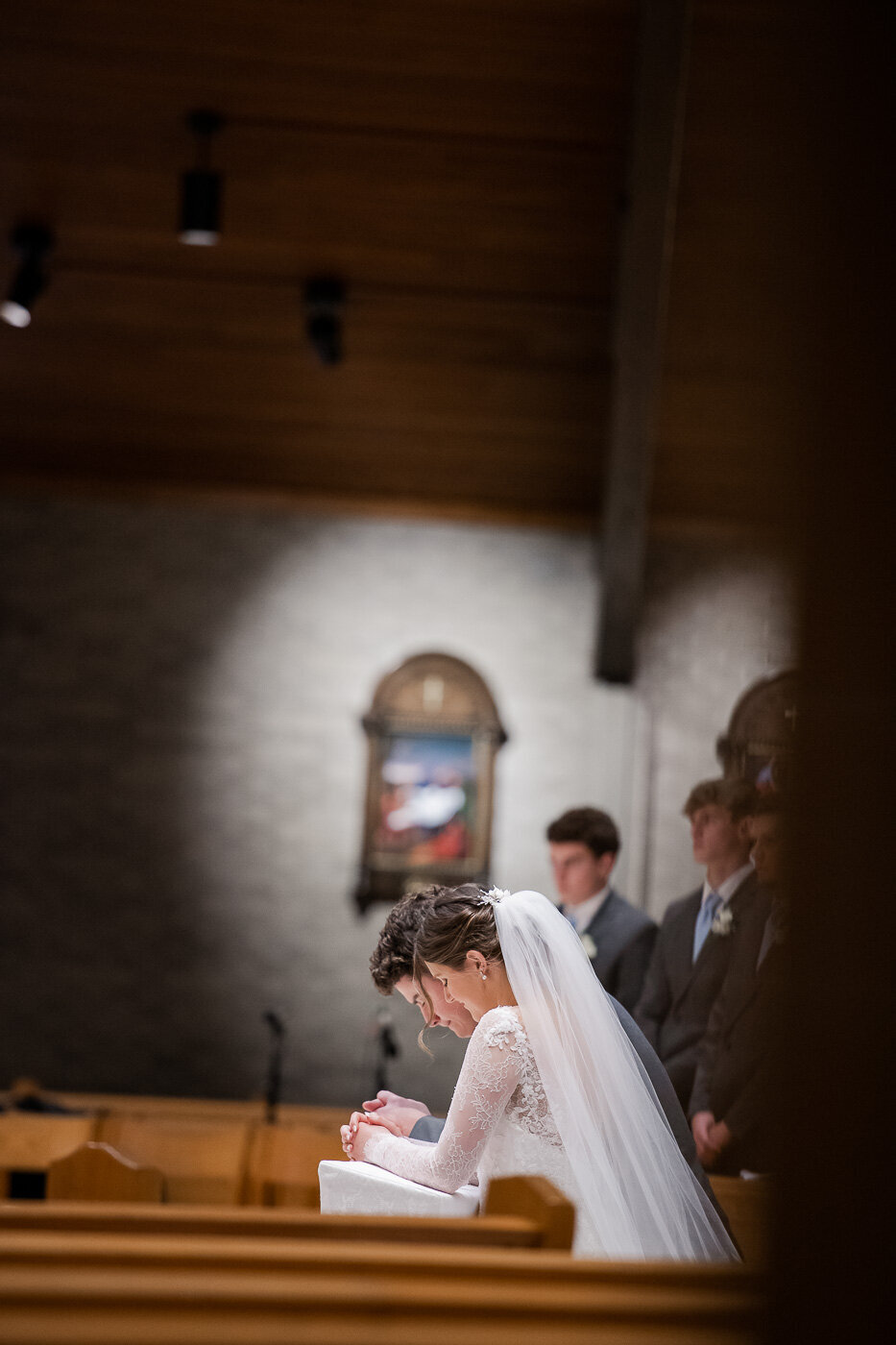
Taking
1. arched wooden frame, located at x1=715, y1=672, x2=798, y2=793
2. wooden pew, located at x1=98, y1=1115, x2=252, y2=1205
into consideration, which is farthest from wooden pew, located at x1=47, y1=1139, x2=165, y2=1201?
arched wooden frame, located at x1=715, y1=672, x2=798, y2=793

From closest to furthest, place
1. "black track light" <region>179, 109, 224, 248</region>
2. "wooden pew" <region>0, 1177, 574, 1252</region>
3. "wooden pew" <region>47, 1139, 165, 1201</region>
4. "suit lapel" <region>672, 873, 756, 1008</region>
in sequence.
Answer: "wooden pew" <region>0, 1177, 574, 1252</region> < "suit lapel" <region>672, 873, 756, 1008</region> < "wooden pew" <region>47, 1139, 165, 1201</region> < "black track light" <region>179, 109, 224, 248</region>

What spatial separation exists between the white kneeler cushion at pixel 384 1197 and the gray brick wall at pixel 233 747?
171 inches

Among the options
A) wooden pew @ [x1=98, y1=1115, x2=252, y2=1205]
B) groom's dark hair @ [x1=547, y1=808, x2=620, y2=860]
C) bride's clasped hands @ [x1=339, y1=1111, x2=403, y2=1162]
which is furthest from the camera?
wooden pew @ [x1=98, y1=1115, x2=252, y2=1205]

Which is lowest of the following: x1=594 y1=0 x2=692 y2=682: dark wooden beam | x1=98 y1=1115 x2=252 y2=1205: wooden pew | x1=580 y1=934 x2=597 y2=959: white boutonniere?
x1=98 y1=1115 x2=252 y2=1205: wooden pew

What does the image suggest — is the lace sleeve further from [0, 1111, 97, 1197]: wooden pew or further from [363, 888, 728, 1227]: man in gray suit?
[0, 1111, 97, 1197]: wooden pew

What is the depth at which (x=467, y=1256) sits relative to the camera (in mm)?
1196

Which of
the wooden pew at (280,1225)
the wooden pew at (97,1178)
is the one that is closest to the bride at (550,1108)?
the wooden pew at (280,1225)

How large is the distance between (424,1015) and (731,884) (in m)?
0.78

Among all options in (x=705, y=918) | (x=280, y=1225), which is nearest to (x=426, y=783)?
(x=705, y=918)

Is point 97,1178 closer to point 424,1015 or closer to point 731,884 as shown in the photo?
point 424,1015

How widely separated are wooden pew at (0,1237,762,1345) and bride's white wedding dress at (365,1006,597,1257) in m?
0.93

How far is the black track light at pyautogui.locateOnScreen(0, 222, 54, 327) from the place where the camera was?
5289 millimetres

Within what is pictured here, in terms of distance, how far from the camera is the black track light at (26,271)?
17.4ft

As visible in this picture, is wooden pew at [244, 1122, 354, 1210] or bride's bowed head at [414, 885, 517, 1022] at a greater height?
bride's bowed head at [414, 885, 517, 1022]
